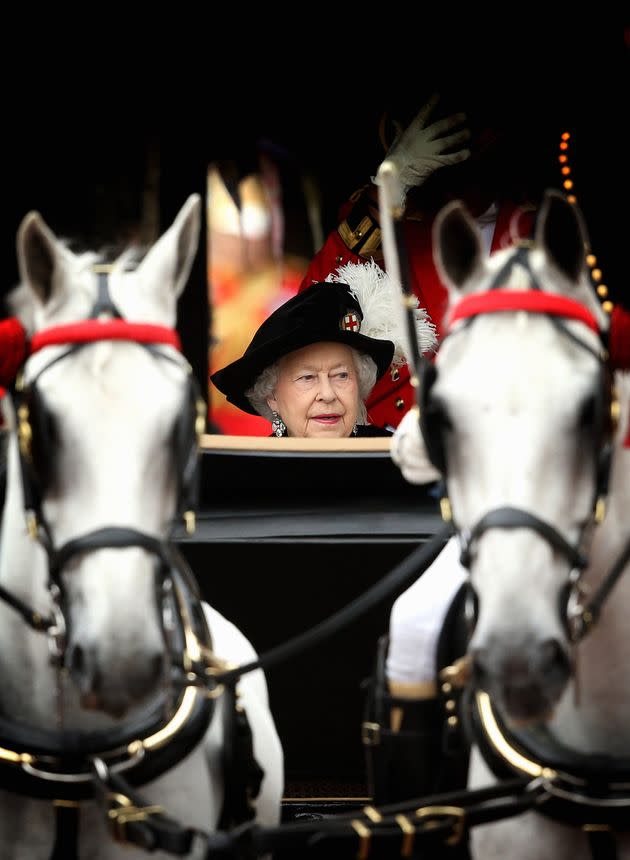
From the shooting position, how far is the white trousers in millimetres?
2439

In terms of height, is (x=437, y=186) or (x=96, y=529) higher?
(x=437, y=186)

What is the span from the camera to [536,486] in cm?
193

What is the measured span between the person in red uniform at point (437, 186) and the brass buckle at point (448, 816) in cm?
212

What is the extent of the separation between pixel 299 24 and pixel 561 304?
9.45 feet

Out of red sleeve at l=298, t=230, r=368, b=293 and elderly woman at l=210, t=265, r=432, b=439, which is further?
red sleeve at l=298, t=230, r=368, b=293

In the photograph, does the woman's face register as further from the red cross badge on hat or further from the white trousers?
the white trousers

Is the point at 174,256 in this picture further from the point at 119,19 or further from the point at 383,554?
the point at 119,19

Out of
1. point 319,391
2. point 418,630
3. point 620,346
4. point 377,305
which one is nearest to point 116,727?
point 418,630

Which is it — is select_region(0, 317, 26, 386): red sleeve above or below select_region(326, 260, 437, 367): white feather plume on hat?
below

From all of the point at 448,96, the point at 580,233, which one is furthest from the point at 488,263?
the point at 448,96

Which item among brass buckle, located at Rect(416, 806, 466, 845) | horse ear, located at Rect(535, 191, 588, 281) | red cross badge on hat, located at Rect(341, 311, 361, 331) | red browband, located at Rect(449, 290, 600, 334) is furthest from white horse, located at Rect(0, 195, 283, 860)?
Answer: red cross badge on hat, located at Rect(341, 311, 361, 331)

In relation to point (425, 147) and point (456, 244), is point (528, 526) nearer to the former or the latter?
point (456, 244)

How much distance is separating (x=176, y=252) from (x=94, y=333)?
250mm

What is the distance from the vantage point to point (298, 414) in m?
3.79
